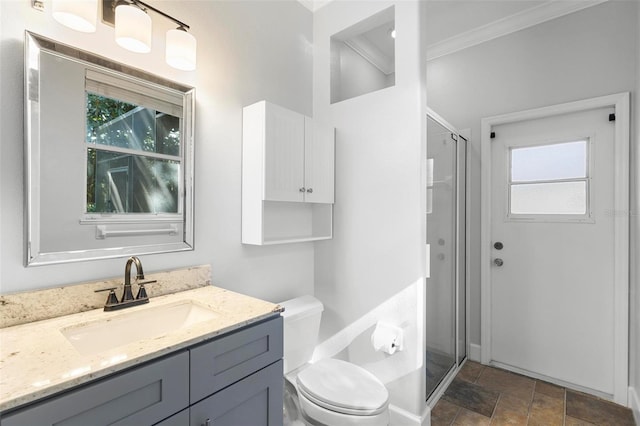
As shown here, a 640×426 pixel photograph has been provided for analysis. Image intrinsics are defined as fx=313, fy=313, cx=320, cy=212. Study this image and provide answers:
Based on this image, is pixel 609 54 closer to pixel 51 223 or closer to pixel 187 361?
pixel 187 361

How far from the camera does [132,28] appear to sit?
1233 mm

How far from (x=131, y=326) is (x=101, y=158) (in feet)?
2.24

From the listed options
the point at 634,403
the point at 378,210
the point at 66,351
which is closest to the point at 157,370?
the point at 66,351

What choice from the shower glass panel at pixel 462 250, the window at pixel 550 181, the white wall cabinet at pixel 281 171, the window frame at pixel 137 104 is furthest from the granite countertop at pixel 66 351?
the window at pixel 550 181

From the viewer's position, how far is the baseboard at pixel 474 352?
2.63 meters

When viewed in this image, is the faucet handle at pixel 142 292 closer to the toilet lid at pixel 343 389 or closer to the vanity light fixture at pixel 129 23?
the toilet lid at pixel 343 389

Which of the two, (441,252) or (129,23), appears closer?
(129,23)

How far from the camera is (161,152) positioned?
1.46 metres

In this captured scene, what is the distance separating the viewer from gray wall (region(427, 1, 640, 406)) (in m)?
2.05

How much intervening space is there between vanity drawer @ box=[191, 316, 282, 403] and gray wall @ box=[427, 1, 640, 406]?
2085 millimetres

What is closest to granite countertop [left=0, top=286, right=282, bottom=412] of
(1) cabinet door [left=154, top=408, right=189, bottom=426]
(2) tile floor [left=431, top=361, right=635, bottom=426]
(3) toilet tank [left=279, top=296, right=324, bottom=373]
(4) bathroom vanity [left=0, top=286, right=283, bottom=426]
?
(4) bathroom vanity [left=0, top=286, right=283, bottom=426]

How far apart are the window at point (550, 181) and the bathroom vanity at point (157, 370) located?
2.22 m

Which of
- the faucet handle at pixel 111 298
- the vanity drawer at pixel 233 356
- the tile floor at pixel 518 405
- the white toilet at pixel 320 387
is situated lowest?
the tile floor at pixel 518 405

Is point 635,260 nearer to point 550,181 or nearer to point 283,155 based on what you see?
point 550,181
